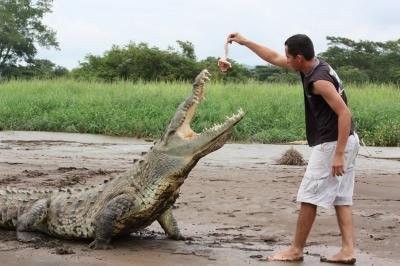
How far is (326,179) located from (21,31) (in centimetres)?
3402

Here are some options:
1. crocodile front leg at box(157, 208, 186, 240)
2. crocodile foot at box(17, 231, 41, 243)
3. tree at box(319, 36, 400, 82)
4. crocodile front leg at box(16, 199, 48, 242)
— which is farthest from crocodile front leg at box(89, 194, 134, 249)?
tree at box(319, 36, 400, 82)

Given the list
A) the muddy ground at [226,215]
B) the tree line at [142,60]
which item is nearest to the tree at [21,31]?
the tree line at [142,60]

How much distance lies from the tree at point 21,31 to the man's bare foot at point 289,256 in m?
32.5

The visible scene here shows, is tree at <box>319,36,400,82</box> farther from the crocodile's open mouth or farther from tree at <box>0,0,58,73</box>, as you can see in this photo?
the crocodile's open mouth

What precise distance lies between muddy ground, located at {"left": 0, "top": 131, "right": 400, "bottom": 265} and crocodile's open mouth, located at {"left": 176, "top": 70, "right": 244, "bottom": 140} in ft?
2.65

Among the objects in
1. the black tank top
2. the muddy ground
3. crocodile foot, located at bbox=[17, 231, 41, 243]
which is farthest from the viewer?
crocodile foot, located at bbox=[17, 231, 41, 243]

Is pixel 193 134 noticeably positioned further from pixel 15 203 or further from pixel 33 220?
pixel 15 203

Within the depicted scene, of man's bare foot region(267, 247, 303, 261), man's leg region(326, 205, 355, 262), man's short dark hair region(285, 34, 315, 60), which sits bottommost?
man's bare foot region(267, 247, 303, 261)

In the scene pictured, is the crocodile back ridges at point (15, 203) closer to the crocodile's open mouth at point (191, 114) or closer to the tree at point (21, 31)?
the crocodile's open mouth at point (191, 114)

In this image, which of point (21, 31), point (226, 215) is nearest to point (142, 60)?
point (21, 31)

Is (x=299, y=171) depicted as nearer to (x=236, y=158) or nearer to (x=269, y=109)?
(x=236, y=158)

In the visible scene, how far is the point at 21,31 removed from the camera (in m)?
36.0

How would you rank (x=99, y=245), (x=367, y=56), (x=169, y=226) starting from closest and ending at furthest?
(x=99, y=245), (x=169, y=226), (x=367, y=56)

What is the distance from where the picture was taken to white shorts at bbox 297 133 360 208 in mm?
4254
